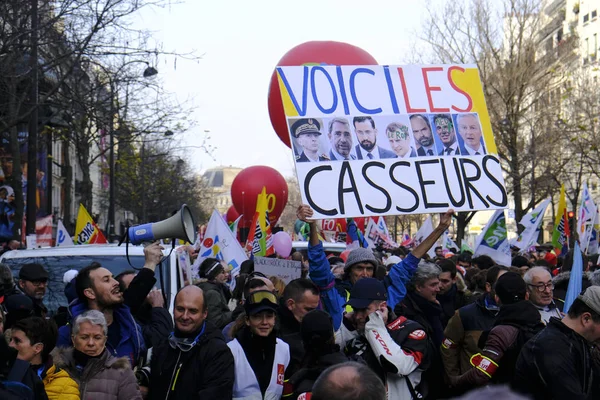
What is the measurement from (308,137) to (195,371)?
3179 mm

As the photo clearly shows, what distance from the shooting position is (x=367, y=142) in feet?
26.5

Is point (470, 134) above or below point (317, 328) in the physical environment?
above

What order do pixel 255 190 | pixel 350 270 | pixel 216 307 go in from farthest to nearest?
pixel 255 190, pixel 216 307, pixel 350 270

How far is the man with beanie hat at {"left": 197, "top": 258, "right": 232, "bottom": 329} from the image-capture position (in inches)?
327

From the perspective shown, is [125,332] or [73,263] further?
[73,263]

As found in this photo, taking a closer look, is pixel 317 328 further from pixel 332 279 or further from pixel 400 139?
pixel 400 139

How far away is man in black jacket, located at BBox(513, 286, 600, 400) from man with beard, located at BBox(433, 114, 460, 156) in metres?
3.65

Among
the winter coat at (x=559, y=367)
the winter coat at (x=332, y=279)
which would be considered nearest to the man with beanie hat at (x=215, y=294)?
the winter coat at (x=332, y=279)

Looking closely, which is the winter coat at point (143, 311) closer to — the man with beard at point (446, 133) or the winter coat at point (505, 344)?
the winter coat at point (505, 344)

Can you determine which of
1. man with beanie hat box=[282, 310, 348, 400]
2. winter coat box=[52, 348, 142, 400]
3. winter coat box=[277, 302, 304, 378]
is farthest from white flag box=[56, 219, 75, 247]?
man with beanie hat box=[282, 310, 348, 400]

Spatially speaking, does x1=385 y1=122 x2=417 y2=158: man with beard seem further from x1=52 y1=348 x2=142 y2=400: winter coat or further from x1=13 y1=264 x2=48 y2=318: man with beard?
x1=52 y1=348 x2=142 y2=400: winter coat

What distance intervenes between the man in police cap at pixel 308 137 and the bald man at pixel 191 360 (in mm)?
2641

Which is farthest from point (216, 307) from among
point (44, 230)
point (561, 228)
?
point (561, 228)

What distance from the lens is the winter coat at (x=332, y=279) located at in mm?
6734
